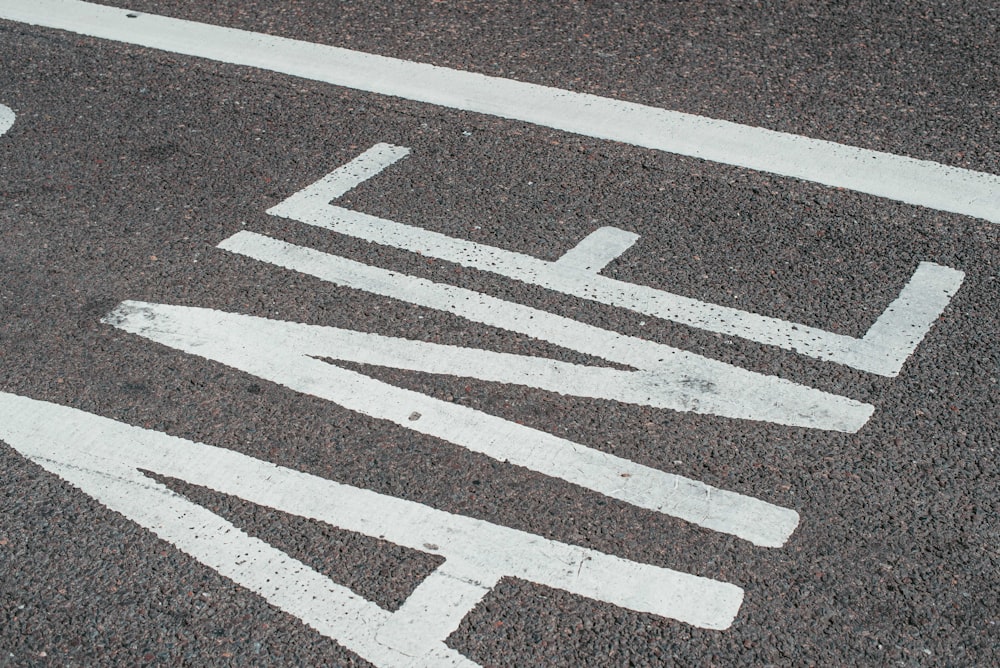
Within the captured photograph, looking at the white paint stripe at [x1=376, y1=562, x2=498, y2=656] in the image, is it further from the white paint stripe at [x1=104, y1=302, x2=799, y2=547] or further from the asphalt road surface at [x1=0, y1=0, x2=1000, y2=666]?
the white paint stripe at [x1=104, y1=302, x2=799, y2=547]

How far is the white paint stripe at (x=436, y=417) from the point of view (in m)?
3.57

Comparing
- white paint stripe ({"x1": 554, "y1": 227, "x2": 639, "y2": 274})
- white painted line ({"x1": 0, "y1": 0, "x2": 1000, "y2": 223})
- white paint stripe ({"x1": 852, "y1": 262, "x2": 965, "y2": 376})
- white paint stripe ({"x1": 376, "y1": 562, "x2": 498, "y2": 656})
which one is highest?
white painted line ({"x1": 0, "y1": 0, "x2": 1000, "y2": 223})

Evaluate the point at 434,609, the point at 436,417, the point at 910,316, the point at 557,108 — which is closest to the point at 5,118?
the point at 557,108

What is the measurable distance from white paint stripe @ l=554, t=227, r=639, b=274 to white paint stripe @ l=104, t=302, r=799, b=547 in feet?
3.40

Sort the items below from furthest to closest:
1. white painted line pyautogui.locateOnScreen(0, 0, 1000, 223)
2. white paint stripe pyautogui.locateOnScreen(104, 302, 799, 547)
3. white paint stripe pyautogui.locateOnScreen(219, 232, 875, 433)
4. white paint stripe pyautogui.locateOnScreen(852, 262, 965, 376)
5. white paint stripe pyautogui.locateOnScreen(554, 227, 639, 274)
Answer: white painted line pyautogui.locateOnScreen(0, 0, 1000, 223)
white paint stripe pyautogui.locateOnScreen(554, 227, 639, 274)
white paint stripe pyautogui.locateOnScreen(852, 262, 965, 376)
white paint stripe pyautogui.locateOnScreen(219, 232, 875, 433)
white paint stripe pyautogui.locateOnScreen(104, 302, 799, 547)

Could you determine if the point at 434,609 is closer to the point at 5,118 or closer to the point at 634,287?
the point at 634,287

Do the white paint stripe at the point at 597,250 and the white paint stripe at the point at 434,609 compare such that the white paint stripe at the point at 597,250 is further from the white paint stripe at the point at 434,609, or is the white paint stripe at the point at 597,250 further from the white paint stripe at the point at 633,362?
the white paint stripe at the point at 434,609

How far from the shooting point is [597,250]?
193 inches

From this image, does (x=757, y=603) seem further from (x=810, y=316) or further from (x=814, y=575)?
(x=810, y=316)

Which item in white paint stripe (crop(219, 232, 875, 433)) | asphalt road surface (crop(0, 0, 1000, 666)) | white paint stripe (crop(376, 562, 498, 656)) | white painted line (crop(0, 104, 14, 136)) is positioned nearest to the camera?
white paint stripe (crop(376, 562, 498, 656))

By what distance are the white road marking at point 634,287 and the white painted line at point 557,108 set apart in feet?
2.54

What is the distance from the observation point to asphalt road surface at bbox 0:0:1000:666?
325 cm

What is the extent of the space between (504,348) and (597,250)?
31.7 inches

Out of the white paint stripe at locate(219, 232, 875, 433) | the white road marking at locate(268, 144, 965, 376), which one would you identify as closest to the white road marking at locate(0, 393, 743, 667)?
the white paint stripe at locate(219, 232, 875, 433)
